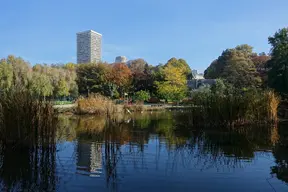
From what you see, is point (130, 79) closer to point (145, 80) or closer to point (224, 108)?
point (145, 80)

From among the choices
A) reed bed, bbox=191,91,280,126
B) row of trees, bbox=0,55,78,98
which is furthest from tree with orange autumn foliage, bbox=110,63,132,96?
reed bed, bbox=191,91,280,126

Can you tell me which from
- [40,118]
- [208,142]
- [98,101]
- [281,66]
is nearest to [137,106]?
[98,101]

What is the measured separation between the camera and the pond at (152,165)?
2932mm

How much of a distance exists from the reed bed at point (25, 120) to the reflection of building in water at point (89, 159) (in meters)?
0.56

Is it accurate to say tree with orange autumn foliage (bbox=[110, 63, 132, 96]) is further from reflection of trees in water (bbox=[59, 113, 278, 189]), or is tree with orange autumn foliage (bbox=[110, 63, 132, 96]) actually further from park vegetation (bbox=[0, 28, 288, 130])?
reflection of trees in water (bbox=[59, 113, 278, 189])

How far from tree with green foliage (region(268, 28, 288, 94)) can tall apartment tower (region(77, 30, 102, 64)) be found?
56272 millimetres

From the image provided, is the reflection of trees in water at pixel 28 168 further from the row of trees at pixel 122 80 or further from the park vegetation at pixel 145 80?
the row of trees at pixel 122 80

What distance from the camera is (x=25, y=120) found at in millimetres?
4098

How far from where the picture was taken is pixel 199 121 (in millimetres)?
7105

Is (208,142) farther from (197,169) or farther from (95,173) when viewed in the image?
(95,173)

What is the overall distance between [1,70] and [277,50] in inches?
671

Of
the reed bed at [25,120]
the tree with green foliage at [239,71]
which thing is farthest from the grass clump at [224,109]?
the tree with green foliage at [239,71]

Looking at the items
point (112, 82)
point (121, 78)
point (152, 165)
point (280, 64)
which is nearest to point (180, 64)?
point (121, 78)

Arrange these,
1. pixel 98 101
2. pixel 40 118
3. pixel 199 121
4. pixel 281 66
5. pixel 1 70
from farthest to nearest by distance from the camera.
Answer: pixel 1 70
pixel 281 66
pixel 98 101
pixel 199 121
pixel 40 118
